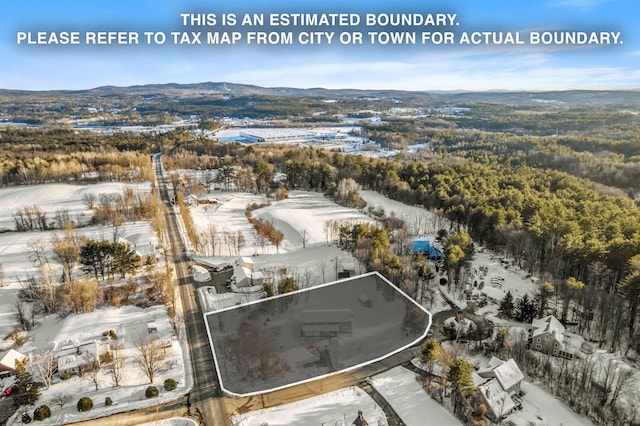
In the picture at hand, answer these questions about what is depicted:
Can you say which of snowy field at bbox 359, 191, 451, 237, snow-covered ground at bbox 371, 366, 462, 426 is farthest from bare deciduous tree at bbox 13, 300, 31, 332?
snowy field at bbox 359, 191, 451, 237

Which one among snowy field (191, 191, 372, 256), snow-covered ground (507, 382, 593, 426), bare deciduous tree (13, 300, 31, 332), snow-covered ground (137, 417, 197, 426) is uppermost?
snowy field (191, 191, 372, 256)

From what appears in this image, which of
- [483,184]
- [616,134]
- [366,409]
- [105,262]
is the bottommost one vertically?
[366,409]

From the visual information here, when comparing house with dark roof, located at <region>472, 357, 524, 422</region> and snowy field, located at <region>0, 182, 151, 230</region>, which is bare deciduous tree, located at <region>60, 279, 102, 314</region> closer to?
snowy field, located at <region>0, 182, 151, 230</region>

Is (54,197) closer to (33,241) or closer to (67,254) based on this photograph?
(33,241)

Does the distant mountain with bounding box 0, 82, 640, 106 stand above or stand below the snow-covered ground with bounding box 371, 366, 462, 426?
above

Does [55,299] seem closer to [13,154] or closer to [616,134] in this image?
[13,154]

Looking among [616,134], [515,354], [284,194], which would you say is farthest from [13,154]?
[616,134]
